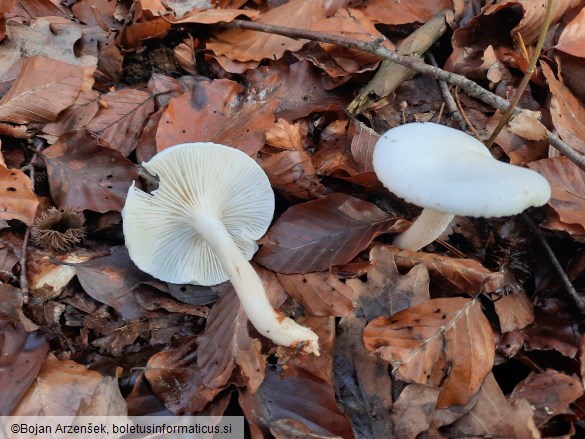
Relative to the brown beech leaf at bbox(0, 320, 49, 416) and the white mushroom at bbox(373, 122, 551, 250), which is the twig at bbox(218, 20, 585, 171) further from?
the brown beech leaf at bbox(0, 320, 49, 416)

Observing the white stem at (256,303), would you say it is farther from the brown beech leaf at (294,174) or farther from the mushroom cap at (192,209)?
the brown beech leaf at (294,174)

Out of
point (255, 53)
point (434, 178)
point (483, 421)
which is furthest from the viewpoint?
point (255, 53)

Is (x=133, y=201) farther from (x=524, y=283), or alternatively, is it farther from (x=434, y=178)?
(x=524, y=283)

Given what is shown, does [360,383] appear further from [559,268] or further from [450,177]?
[559,268]

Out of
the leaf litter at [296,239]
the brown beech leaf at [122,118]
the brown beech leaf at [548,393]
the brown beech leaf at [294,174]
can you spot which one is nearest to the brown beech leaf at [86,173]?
the leaf litter at [296,239]

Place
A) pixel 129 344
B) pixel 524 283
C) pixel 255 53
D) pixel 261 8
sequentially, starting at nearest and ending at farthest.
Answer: pixel 129 344 → pixel 524 283 → pixel 255 53 → pixel 261 8

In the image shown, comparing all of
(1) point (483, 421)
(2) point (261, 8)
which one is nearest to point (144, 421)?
(1) point (483, 421)

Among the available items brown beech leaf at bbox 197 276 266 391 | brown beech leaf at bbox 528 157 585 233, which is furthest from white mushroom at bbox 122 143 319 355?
brown beech leaf at bbox 528 157 585 233
